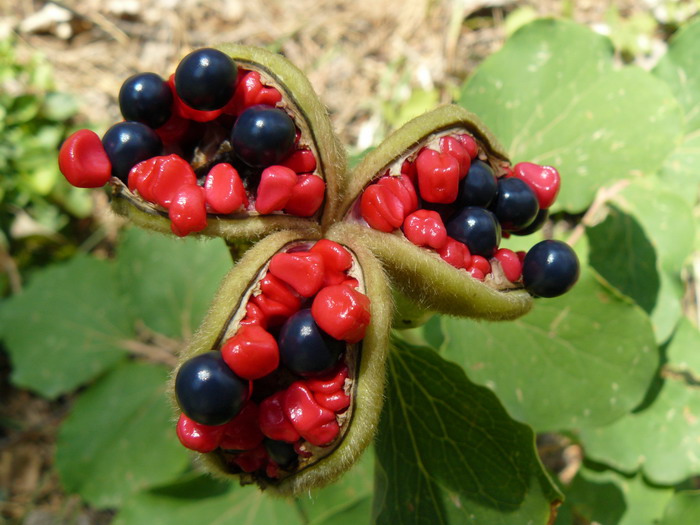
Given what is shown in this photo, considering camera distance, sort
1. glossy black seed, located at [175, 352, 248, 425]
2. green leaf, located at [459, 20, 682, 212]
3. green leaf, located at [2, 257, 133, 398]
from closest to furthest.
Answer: glossy black seed, located at [175, 352, 248, 425] → green leaf, located at [459, 20, 682, 212] → green leaf, located at [2, 257, 133, 398]

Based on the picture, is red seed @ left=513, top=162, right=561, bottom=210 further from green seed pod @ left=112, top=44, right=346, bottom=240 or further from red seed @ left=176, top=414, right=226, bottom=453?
red seed @ left=176, top=414, right=226, bottom=453

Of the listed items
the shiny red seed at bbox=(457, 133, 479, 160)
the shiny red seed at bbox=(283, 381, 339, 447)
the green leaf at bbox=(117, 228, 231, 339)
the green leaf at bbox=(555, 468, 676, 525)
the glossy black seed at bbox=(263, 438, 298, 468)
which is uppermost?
the shiny red seed at bbox=(457, 133, 479, 160)

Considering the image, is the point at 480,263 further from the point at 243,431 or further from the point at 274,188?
the point at 243,431

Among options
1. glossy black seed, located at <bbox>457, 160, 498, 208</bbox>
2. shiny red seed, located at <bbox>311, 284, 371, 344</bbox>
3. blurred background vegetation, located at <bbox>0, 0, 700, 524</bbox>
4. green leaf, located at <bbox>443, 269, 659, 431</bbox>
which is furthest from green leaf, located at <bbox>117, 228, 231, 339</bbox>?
shiny red seed, located at <bbox>311, 284, 371, 344</bbox>

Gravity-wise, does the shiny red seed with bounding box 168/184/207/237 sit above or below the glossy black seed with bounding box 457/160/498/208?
below

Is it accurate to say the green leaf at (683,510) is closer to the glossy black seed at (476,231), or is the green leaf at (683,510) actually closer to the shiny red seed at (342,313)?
the glossy black seed at (476,231)

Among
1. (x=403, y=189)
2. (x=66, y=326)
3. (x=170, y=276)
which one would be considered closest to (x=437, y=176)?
(x=403, y=189)
